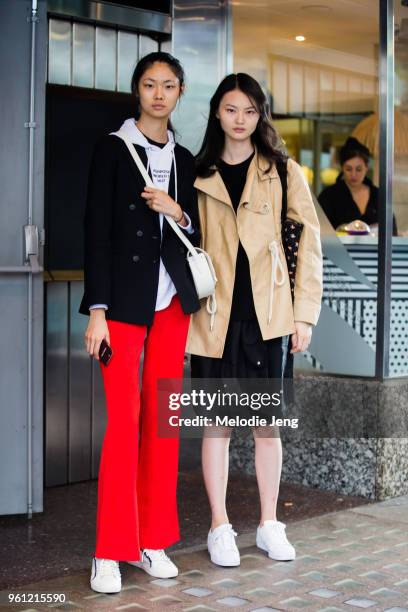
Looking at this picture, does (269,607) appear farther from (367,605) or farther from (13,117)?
(13,117)

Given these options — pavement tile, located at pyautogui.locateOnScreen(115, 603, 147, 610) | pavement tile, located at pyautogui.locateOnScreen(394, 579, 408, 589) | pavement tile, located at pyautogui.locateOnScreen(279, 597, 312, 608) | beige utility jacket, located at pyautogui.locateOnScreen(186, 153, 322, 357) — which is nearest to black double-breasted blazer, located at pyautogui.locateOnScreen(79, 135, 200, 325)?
beige utility jacket, located at pyautogui.locateOnScreen(186, 153, 322, 357)

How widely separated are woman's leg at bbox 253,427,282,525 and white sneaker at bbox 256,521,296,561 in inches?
1.7

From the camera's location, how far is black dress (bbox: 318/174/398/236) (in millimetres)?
5934

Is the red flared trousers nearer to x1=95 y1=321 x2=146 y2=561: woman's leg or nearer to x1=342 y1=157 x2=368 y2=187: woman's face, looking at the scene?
x1=95 y1=321 x2=146 y2=561: woman's leg

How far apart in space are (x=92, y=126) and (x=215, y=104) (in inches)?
91.6

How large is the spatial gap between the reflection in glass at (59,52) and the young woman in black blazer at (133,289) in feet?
5.08

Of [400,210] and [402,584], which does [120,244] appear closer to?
[402,584]

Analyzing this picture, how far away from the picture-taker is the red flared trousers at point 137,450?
3.81m

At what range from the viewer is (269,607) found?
3619mm

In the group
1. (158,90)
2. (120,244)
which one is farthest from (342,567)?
(158,90)

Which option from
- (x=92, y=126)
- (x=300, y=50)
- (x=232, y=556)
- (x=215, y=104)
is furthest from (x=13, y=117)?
(x=300, y=50)

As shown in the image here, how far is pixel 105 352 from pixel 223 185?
853 millimetres

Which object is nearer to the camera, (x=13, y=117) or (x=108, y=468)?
(x=108, y=468)

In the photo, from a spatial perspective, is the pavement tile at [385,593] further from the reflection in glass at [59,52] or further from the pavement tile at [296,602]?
the reflection in glass at [59,52]
